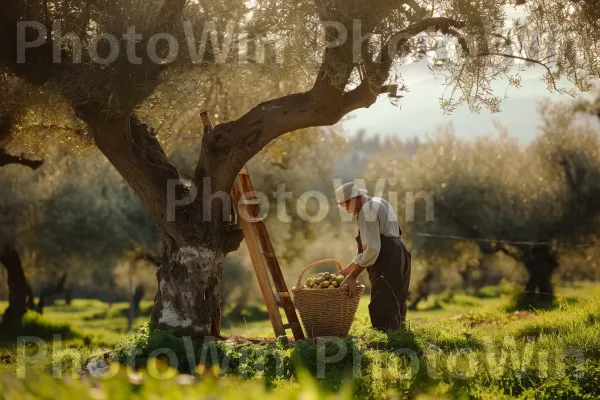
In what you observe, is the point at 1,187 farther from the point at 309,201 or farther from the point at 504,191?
the point at 504,191

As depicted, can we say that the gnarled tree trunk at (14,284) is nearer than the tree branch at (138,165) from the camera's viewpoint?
No

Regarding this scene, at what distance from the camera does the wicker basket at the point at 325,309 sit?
1058cm

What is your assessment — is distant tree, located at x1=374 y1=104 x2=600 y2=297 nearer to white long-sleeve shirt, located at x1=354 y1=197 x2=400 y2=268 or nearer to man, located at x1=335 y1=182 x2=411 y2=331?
man, located at x1=335 y1=182 x2=411 y2=331

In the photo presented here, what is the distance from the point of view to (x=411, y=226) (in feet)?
108

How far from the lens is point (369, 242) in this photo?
10609 mm

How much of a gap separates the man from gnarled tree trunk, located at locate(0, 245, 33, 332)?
18106mm

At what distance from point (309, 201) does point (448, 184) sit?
5.98 metres

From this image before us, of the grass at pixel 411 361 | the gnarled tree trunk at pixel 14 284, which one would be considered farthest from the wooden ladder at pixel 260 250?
the gnarled tree trunk at pixel 14 284

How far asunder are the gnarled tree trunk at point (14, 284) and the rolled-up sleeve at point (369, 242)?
60.3 feet

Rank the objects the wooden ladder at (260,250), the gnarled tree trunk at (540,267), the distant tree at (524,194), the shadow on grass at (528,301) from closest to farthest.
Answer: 1. the wooden ladder at (260,250)
2. the shadow on grass at (528,301)
3. the distant tree at (524,194)
4. the gnarled tree trunk at (540,267)

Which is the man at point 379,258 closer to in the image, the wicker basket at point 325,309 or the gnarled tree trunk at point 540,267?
the wicker basket at point 325,309

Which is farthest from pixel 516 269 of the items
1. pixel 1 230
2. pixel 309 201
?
pixel 1 230

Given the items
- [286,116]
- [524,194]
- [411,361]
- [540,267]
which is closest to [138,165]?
[286,116]

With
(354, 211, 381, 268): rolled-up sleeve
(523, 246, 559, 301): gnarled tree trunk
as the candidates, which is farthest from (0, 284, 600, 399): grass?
(523, 246, 559, 301): gnarled tree trunk
